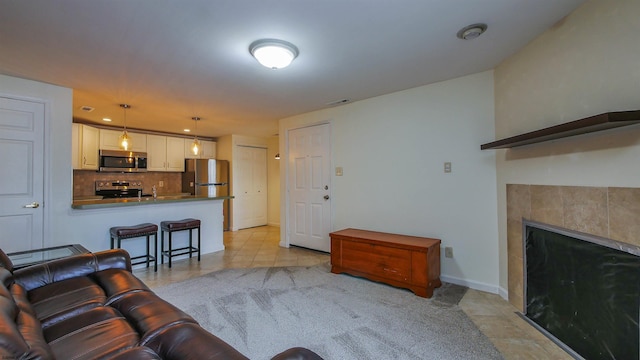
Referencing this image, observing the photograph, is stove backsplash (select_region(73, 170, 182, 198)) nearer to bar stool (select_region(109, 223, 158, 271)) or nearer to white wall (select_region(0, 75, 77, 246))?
white wall (select_region(0, 75, 77, 246))

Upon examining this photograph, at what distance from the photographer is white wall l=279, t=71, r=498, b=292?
2.90 metres

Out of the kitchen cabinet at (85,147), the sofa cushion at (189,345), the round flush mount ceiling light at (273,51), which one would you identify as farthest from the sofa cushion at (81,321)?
the kitchen cabinet at (85,147)

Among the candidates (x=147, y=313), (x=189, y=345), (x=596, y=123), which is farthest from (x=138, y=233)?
(x=596, y=123)

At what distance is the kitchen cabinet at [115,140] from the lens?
530 cm

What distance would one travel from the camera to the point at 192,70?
109 inches

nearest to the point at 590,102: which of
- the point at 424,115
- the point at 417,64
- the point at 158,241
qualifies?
the point at 417,64

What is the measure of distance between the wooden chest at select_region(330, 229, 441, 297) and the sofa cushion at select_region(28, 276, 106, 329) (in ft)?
7.55

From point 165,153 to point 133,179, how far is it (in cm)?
85

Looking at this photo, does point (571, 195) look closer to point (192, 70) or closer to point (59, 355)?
point (59, 355)

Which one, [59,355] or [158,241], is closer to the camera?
[59,355]

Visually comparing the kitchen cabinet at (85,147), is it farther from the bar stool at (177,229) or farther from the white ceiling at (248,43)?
the bar stool at (177,229)

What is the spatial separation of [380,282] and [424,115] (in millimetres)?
1992

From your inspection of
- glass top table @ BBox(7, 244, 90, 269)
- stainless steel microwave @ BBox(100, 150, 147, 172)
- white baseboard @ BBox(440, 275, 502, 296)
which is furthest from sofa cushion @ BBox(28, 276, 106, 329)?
stainless steel microwave @ BBox(100, 150, 147, 172)

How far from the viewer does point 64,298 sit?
1722 millimetres
